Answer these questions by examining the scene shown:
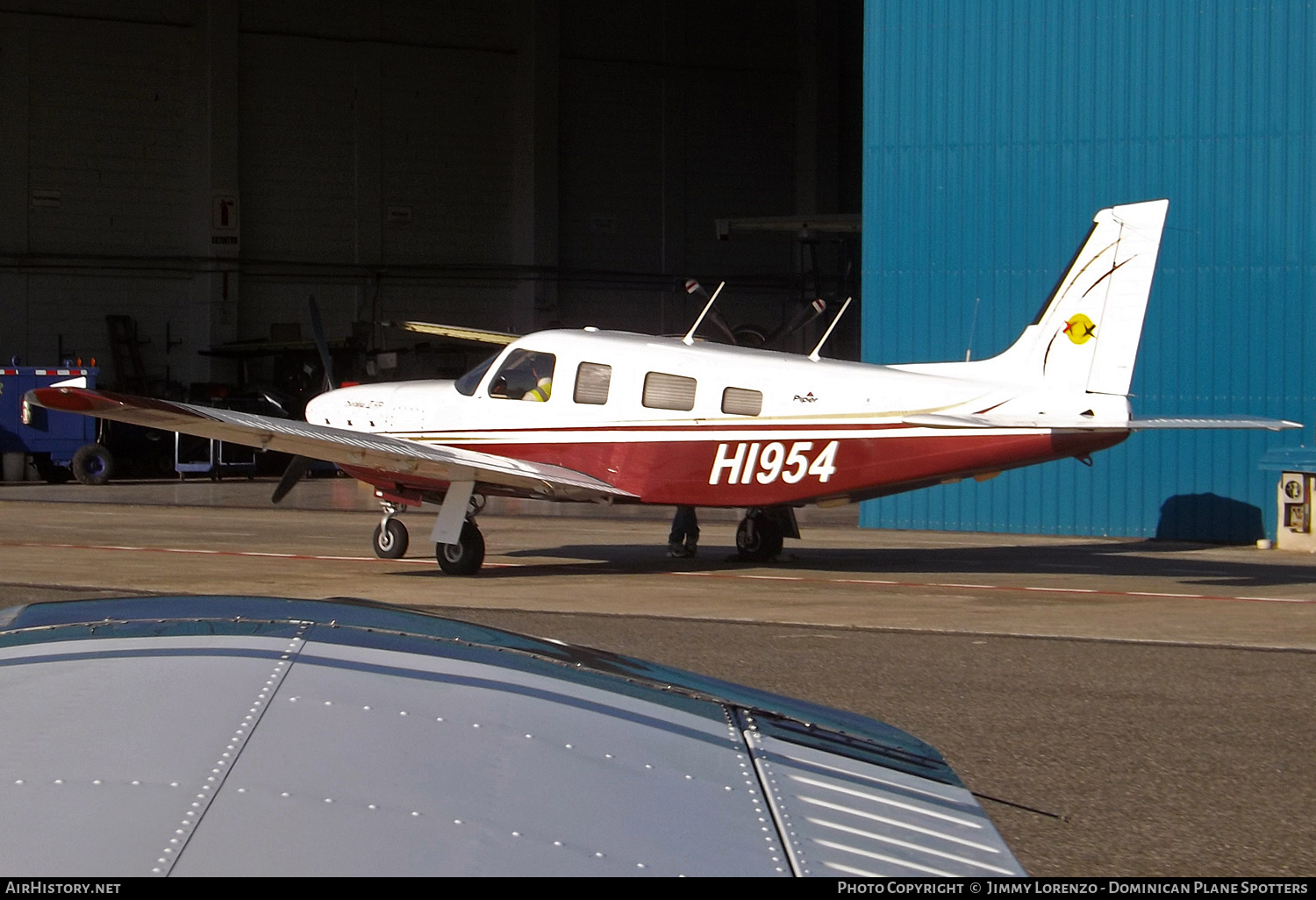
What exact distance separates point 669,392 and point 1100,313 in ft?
13.3

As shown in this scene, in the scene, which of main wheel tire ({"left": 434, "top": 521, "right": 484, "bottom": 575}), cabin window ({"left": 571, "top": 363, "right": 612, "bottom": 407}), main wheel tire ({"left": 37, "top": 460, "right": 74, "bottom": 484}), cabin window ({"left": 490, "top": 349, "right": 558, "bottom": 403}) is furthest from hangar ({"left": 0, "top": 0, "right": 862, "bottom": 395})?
main wheel tire ({"left": 434, "top": 521, "right": 484, "bottom": 575})

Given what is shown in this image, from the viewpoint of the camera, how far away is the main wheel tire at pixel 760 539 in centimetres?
1459

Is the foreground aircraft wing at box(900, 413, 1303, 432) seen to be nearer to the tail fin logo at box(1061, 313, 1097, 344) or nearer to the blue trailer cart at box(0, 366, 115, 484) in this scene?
the tail fin logo at box(1061, 313, 1097, 344)

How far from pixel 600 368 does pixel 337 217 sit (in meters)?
26.4

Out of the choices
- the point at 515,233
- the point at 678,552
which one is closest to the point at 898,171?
the point at 678,552

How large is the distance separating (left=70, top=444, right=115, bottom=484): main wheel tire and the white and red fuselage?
14.9 meters

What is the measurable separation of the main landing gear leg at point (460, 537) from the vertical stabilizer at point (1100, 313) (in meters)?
5.22

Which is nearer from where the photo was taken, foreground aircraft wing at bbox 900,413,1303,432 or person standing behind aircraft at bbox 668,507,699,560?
foreground aircraft wing at bbox 900,413,1303,432

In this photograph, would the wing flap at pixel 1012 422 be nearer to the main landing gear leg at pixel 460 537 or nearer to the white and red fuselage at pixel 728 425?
the white and red fuselage at pixel 728 425

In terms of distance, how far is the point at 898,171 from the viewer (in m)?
19.0

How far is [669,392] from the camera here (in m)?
12.9

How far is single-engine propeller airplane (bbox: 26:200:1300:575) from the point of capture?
12.1 meters

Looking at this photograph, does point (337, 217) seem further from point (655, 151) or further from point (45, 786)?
point (45, 786)

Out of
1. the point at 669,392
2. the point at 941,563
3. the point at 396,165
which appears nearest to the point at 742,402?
the point at 669,392
